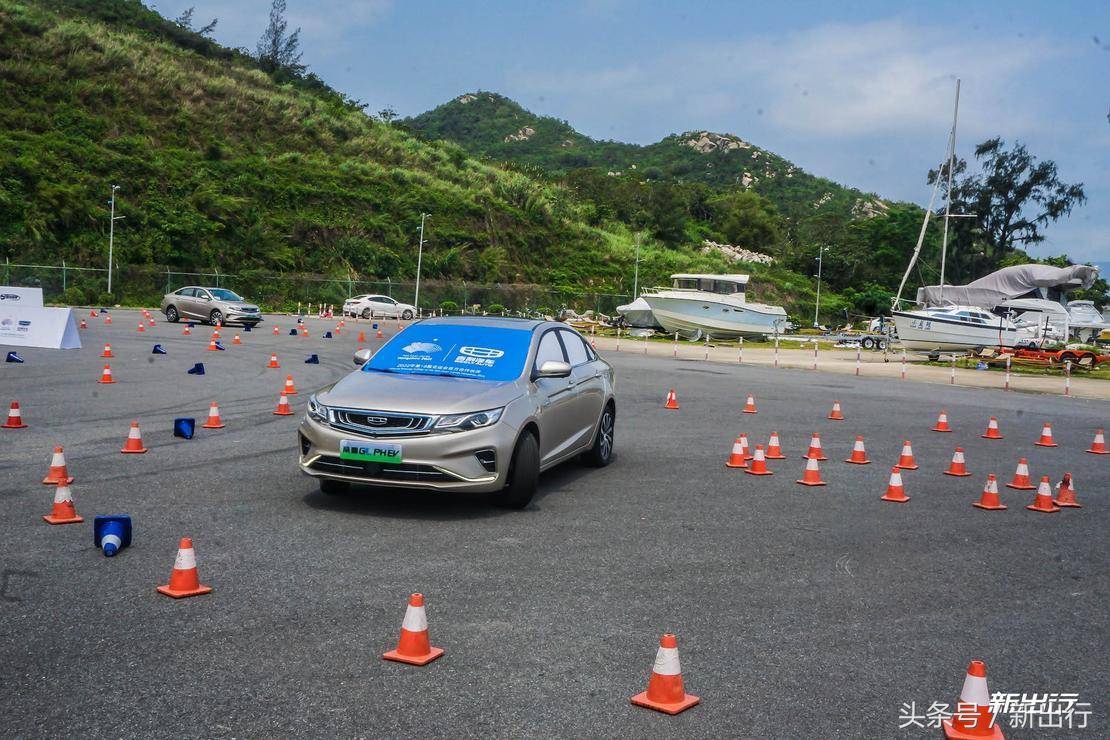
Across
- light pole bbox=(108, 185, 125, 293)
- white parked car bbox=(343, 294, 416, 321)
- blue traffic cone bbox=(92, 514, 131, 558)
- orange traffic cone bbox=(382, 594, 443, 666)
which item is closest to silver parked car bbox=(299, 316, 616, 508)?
blue traffic cone bbox=(92, 514, 131, 558)

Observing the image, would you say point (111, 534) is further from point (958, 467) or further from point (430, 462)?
point (958, 467)

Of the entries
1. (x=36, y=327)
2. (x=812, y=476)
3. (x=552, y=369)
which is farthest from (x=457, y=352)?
(x=36, y=327)

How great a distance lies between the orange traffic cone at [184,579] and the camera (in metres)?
5.68

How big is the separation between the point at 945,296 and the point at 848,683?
163ft

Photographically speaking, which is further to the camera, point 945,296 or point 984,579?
point 945,296

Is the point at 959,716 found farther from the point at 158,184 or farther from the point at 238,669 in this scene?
the point at 158,184

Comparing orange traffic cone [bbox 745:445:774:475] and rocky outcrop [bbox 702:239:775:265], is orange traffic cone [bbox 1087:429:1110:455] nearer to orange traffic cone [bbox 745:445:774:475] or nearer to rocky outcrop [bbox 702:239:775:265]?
orange traffic cone [bbox 745:445:774:475]

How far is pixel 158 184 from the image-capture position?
63312 mm

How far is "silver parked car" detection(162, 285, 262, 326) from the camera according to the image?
125 ft

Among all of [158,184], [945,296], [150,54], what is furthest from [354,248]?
[945,296]

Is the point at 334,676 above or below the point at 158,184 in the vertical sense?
below

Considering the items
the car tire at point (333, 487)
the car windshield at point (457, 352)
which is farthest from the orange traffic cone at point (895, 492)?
the car tire at point (333, 487)

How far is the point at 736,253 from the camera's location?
110 metres

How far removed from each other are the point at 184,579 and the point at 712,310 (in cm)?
4308
